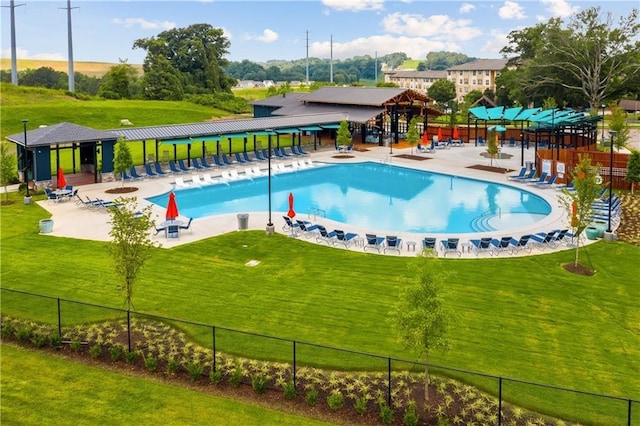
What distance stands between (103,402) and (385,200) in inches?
928

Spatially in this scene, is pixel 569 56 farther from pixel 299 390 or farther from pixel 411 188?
pixel 299 390

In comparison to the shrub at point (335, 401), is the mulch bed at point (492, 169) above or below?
above

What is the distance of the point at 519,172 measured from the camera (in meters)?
38.9

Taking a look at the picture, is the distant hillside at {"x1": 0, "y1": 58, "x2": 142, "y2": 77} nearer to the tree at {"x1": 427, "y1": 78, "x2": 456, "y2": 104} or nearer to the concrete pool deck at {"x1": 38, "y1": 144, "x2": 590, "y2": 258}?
the tree at {"x1": 427, "y1": 78, "x2": 456, "y2": 104}

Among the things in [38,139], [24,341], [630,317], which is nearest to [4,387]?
[24,341]

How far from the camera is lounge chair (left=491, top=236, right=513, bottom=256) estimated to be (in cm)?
2159

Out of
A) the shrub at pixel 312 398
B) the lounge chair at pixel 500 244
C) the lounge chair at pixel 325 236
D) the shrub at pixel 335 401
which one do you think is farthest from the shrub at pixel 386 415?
the lounge chair at pixel 325 236

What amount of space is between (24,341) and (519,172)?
32.8 meters

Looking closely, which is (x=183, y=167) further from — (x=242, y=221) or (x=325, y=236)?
(x=325, y=236)

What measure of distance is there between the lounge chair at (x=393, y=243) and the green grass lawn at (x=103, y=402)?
11370 mm

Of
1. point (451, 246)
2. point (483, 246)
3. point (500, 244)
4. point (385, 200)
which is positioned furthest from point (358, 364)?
point (385, 200)

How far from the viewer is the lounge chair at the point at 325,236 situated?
75.0 ft

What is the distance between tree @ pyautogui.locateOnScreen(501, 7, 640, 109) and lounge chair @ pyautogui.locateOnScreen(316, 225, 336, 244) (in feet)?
161

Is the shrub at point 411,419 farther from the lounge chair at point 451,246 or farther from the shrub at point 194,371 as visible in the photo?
the lounge chair at point 451,246
